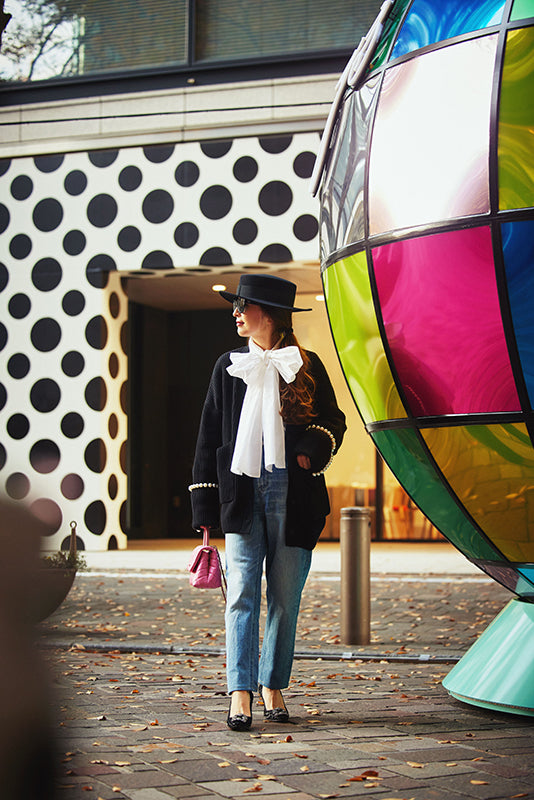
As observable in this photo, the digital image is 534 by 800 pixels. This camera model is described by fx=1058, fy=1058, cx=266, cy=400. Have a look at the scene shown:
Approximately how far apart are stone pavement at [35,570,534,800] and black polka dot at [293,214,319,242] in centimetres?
812

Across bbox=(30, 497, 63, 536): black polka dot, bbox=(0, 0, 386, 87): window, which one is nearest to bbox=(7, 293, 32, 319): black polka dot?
bbox=(0, 0, 386, 87): window

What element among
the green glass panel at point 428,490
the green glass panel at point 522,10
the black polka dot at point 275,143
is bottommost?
the green glass panel at point 428,490

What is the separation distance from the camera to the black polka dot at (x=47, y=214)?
1684cm

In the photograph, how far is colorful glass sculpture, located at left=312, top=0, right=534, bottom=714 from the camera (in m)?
4.22

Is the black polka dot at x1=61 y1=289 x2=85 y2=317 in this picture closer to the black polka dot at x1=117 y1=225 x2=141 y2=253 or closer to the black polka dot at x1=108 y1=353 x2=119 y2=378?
the black polka dot at x1=108 y1=353 x2=119 y2=378

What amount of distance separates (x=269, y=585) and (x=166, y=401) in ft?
54.5

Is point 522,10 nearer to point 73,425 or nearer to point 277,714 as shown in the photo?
point 277,714

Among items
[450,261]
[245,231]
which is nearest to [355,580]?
[450,261]

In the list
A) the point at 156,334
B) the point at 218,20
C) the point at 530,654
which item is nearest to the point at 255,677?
the point at 530,654

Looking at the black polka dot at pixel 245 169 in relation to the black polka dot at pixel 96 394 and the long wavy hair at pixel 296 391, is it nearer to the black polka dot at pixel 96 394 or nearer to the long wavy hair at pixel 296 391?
the black polka dot at pixel 96 394

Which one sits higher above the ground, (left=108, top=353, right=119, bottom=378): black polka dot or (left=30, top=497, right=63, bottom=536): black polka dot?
(left=108, top=353, right=119, bottom=378): black polka dot

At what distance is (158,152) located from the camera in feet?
53.6

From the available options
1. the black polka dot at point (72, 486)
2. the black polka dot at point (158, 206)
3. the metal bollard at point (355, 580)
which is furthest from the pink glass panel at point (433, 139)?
the black polka dot at point (72, 486)

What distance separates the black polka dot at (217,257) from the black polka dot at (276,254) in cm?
54
